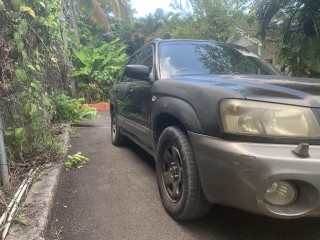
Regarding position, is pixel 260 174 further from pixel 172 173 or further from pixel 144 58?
pixel 144 58

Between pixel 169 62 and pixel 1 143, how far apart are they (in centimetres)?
190

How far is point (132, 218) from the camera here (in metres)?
3.15

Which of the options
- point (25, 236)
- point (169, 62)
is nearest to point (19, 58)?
point (169, 62)

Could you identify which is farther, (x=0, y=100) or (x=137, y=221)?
(x=0, y=100)

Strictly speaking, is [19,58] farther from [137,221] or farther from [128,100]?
[137,221]

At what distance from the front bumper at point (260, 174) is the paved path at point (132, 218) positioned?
61 centimetres

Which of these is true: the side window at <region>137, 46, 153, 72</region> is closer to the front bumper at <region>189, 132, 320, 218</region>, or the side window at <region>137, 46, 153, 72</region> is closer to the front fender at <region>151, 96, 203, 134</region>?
the front fender at <region>151, 96, 203, 134</region>

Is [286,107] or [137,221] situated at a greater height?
[286,107]

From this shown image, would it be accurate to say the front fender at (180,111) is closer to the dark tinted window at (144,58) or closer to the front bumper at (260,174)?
the front bumper at (260,174)

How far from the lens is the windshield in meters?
3.77

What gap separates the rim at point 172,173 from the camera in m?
2.97

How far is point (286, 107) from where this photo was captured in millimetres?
2307

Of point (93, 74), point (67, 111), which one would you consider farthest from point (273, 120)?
point (93, 74)

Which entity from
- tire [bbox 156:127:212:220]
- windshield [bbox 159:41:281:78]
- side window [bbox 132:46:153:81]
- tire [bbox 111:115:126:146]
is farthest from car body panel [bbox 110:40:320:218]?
tire [bbox 111:115:126:146]
